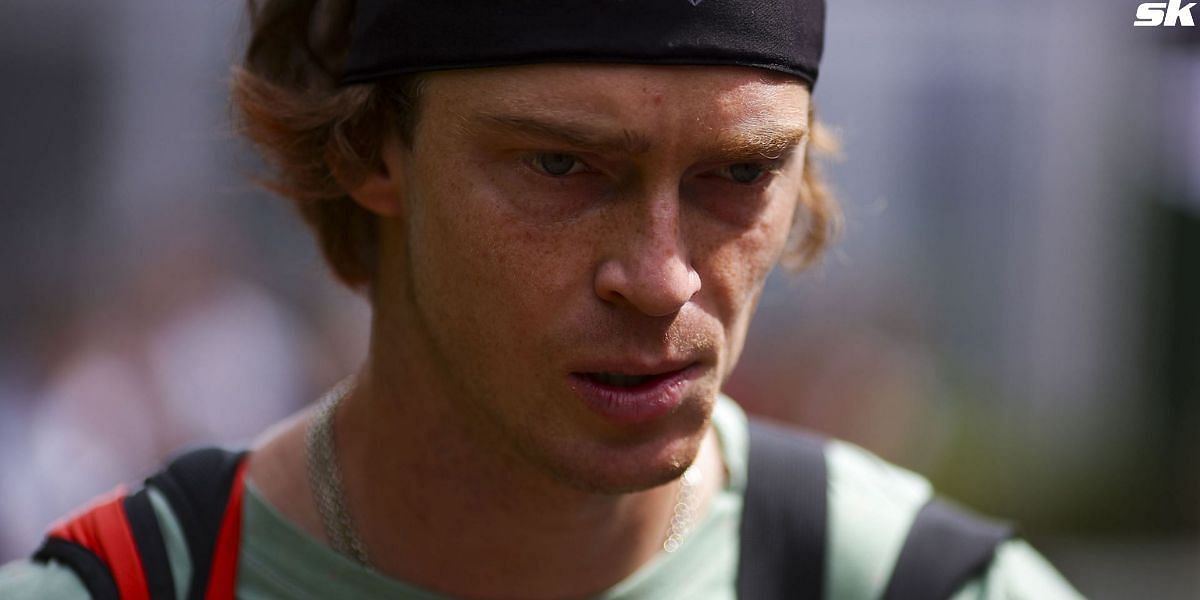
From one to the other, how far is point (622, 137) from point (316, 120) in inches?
28.4

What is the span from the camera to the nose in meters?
2.20

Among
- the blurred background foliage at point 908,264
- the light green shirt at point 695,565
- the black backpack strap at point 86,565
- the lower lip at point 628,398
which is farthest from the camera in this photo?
the blurred background foliage at point 908,264

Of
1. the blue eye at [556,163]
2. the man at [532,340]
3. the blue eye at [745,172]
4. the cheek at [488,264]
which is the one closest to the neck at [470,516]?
the man at [532,340]

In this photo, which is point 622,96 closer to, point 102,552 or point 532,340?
point 532,340

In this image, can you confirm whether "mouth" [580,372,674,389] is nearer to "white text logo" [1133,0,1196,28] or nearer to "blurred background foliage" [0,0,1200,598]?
"white text logo" [1133,0,1196,28]

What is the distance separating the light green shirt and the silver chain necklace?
0.13ft

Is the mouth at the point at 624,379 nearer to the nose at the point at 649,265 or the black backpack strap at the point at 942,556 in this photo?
the nose at the point at 649,265

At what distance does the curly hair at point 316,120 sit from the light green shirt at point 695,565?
536 millimetres

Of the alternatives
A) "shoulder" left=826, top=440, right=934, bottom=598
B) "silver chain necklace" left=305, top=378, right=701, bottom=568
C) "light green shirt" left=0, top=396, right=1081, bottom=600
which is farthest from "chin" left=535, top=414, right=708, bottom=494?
"shoulder" left=826, top=440, right=934, bottom=598

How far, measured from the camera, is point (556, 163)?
227 centimetres

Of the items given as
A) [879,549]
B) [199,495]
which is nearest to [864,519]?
[879,549]

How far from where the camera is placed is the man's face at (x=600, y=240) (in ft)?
7.27

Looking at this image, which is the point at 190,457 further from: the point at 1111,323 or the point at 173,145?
the point at 1111,323

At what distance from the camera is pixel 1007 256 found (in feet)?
26.4
